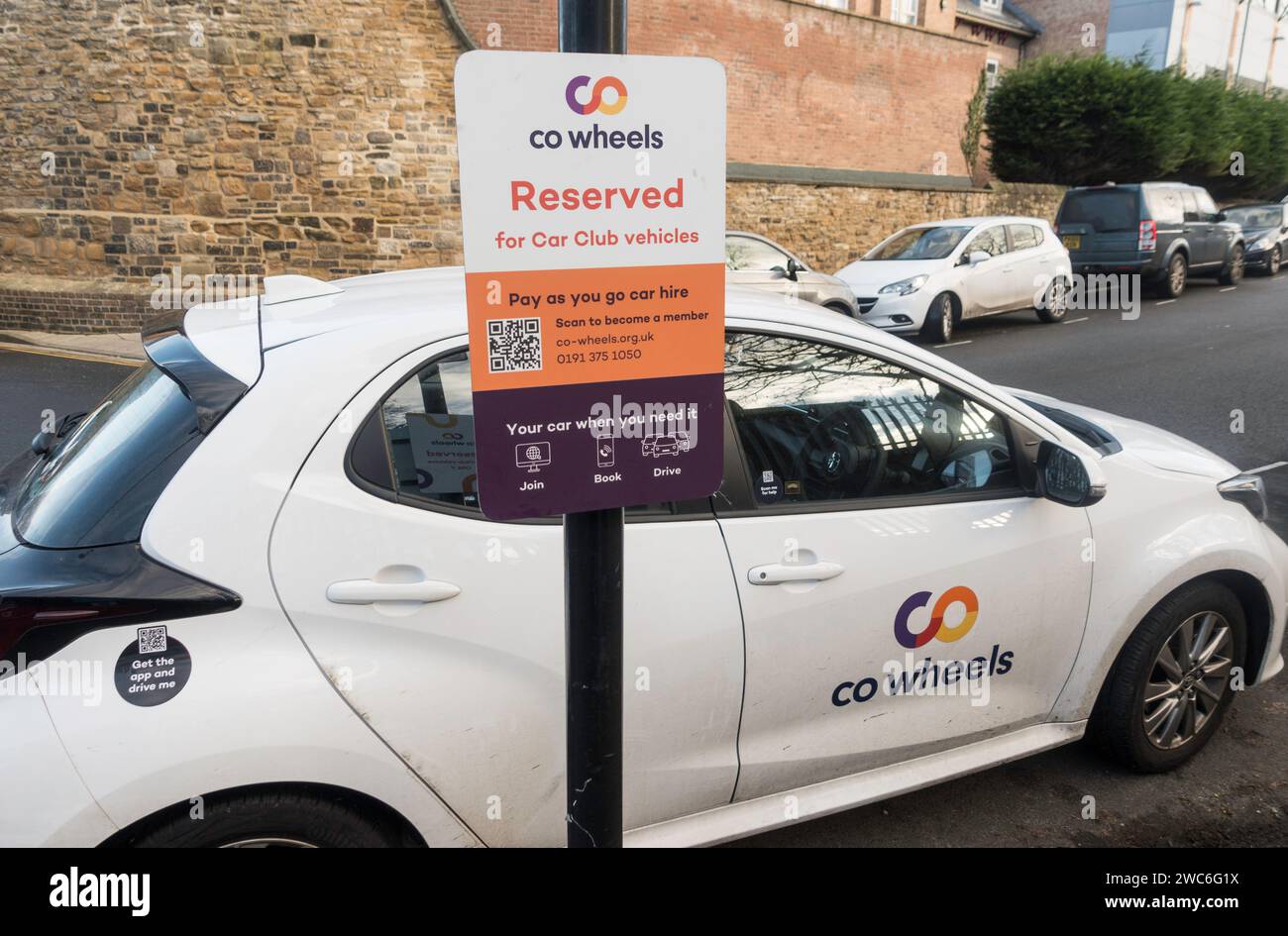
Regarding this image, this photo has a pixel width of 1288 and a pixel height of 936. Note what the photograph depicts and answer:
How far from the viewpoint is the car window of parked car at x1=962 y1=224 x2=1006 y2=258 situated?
13781 mm

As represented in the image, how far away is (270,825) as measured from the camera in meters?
2.13

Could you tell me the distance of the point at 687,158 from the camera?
176cm

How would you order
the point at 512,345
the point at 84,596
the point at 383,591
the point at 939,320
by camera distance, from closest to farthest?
the point at 512,345 < the point at 84,596 < the point at 383,591 < the point at 939,320

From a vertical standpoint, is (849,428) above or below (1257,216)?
below

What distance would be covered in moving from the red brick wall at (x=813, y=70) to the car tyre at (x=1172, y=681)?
14.5m

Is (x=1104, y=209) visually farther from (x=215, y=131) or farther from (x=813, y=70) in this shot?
(x=215, y=131)

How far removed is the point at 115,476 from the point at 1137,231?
18.3 m

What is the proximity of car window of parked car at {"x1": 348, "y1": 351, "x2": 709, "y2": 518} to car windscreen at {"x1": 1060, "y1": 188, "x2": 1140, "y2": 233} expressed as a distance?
17.4 meters

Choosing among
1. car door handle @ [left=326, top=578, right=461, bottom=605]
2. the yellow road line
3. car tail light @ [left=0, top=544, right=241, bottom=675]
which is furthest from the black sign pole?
the yellow road line

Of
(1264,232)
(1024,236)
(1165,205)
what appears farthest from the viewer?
(1264,232)

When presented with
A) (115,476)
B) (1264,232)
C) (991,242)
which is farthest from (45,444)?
(1264,232)

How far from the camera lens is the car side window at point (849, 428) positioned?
9.34ft

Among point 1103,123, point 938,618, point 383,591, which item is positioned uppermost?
point 1103,123

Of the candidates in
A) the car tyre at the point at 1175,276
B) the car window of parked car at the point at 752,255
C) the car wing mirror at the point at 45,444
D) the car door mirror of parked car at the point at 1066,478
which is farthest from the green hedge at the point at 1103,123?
the car wing mirror at the point at 45,444
